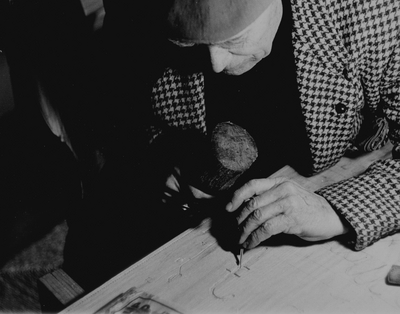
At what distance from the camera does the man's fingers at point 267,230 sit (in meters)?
1.18

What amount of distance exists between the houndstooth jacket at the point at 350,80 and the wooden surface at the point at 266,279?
0.24 meters

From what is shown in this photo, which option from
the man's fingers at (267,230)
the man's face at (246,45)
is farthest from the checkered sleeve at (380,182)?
the man's face at (246,45)

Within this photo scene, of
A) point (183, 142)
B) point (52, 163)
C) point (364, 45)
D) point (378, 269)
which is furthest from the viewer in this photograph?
point (52, 163)

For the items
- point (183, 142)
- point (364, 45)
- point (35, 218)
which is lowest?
point (35, 218)

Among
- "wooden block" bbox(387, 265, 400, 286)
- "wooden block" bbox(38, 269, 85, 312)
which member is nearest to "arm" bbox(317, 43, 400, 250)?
"wooden block" bbox(387, 265, 400, 286)

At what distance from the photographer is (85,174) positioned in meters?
2.42

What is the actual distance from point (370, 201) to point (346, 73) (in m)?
0.49

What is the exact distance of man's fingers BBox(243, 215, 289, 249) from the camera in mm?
1177

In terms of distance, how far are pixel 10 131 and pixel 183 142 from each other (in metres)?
1.16

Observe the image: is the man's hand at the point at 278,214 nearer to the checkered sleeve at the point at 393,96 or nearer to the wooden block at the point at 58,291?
the checkered sleeve at the point at 393,96

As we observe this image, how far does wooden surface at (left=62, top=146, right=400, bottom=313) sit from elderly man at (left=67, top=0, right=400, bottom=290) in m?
0.06

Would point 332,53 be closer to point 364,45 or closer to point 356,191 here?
point 364,45

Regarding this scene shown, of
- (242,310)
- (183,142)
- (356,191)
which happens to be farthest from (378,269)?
(183,142)

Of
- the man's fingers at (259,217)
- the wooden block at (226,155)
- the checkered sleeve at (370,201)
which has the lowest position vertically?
the checkered sleeve at (370,201)
